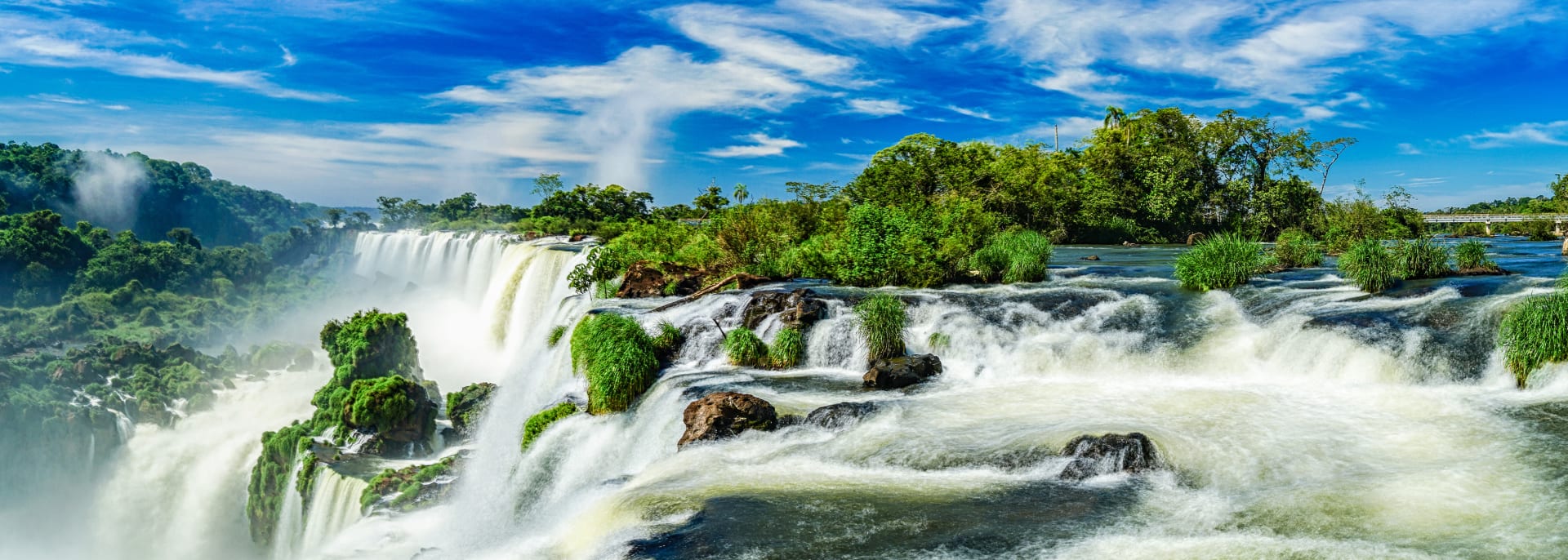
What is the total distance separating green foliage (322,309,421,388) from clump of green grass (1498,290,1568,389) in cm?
2532

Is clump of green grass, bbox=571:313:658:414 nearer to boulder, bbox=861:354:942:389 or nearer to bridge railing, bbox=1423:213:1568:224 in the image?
boulder, bbox=861:354:942:389

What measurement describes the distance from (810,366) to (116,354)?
38441mm

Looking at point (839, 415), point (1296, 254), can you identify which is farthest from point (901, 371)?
point (1296, 254)

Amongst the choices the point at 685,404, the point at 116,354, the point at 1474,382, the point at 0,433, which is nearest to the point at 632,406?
the point at 685,404

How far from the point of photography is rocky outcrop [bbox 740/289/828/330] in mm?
15281

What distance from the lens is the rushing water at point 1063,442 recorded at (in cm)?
680

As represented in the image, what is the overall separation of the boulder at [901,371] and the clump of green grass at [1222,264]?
6.43 metres

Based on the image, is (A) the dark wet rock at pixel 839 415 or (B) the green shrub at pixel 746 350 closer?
(A) the dark wet rock at pixel 839 415

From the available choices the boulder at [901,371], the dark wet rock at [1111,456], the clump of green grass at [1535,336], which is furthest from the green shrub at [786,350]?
the clump of green grass at [1535,336]

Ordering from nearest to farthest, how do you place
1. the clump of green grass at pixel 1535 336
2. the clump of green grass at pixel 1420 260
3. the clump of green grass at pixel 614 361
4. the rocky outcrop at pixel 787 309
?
the clump of green grass at pixel 1535 336
the clump of green grass at pixel 614 361
the clump of green grass at pixel 1420 260
the rocky outcrop at pixel 787 309

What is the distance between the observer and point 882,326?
14.3 metres

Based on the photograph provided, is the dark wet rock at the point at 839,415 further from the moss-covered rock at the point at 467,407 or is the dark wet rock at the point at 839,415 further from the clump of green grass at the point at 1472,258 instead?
the moss-covered rock at the point at 467,407

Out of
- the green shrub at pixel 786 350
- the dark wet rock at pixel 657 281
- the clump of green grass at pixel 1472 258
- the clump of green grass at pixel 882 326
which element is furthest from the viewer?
the dark wet rock at pixel 657 281

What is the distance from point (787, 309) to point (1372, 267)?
404 inches
